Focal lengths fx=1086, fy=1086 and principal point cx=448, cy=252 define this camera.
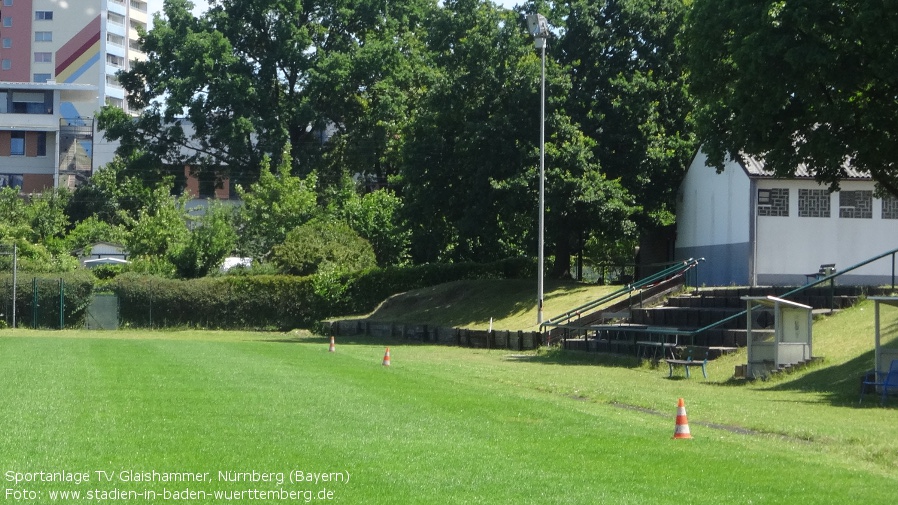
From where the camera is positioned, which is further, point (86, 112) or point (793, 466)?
point (86, 112)

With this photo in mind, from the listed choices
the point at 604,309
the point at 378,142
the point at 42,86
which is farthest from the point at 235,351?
the point at 42,86

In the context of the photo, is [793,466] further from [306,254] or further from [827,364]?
[306,254]

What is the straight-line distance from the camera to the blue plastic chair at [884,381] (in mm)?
19598

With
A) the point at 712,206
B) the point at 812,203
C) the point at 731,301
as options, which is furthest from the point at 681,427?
the point at 712,206

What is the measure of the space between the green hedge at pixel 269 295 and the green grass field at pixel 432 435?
27.5 meters

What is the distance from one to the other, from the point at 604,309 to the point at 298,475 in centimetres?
2810

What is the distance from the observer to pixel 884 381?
19.9 metres

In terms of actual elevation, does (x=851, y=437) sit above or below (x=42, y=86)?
below

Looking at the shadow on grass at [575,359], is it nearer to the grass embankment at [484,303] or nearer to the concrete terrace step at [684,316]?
the concrete terrace step at [684,316]

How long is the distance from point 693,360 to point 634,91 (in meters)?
19.0

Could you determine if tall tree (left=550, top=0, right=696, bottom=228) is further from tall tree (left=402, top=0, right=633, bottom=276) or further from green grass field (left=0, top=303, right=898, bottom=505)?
green grass field (left=0, top=303, right=898, bottom=505)

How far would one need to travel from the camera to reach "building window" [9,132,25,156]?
90.6 meters

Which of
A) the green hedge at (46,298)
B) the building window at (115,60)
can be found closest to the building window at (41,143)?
the building window at (115,60)

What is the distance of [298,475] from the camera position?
1054 centimetres
